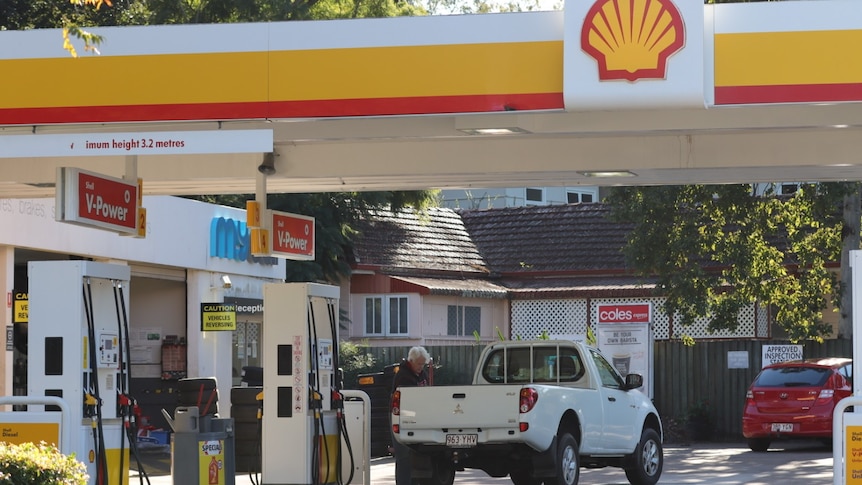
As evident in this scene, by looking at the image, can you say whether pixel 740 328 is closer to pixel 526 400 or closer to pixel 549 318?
pixel 549 318

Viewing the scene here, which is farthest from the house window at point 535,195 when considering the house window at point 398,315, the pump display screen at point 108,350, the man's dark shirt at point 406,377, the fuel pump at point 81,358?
the fuel pump at point 81,358

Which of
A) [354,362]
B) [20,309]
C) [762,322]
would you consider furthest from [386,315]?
[20,309]

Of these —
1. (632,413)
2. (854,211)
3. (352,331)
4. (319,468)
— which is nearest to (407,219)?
(352,331)

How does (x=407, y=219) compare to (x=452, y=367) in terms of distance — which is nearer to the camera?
(x=452, y=367)

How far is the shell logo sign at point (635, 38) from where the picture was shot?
1297 centimetres

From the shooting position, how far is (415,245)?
4331 cm

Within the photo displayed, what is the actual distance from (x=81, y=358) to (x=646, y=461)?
8.32 meters

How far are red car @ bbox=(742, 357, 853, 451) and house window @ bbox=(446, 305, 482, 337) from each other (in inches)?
601

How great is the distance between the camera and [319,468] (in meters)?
15.7

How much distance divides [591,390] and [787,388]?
9.87 m

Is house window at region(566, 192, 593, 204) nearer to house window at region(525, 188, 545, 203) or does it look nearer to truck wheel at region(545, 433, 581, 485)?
house window at region(525, 188, 545, 203)

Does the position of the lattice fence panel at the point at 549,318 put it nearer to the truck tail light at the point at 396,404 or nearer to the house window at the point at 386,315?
the house window at the point at 386,315

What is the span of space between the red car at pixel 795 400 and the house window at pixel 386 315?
14628 mm

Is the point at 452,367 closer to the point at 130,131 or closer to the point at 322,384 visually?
the point at 322,384
